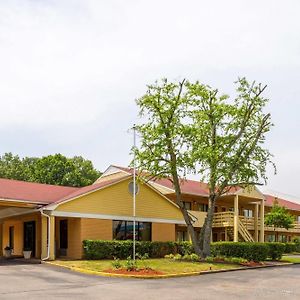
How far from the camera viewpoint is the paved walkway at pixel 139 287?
45.2ft

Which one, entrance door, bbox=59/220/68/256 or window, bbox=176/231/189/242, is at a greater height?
entrance door, bbox=59/220/68/256

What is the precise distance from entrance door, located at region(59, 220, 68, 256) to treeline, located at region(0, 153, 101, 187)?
34.7 meters

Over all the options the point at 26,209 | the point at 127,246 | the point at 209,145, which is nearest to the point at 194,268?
the point at 127,246

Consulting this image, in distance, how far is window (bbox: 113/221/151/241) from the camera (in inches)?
1211

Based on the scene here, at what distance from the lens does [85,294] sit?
45.0 ft

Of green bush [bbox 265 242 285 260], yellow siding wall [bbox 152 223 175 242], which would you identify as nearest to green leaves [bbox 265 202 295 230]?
green bush [bbox 265 242 285 260]

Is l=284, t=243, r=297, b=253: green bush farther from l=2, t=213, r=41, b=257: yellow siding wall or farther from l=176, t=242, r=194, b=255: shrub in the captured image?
l=2, t=213, r=41, b=257: yellow siding wall

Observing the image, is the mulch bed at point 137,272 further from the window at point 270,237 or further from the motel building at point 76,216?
the window at point 270,237

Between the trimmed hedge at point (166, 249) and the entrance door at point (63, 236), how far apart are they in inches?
97.9

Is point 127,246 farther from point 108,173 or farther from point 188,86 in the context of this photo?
point 108,173

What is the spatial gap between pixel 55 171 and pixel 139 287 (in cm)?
5151

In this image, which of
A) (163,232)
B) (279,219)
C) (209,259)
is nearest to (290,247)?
(279,219)

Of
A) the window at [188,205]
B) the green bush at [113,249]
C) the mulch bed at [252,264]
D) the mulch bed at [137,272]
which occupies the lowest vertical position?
the mulch bed at [252,264]

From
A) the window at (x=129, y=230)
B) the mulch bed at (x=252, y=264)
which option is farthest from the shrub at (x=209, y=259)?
the window at (x=129, y=230)
